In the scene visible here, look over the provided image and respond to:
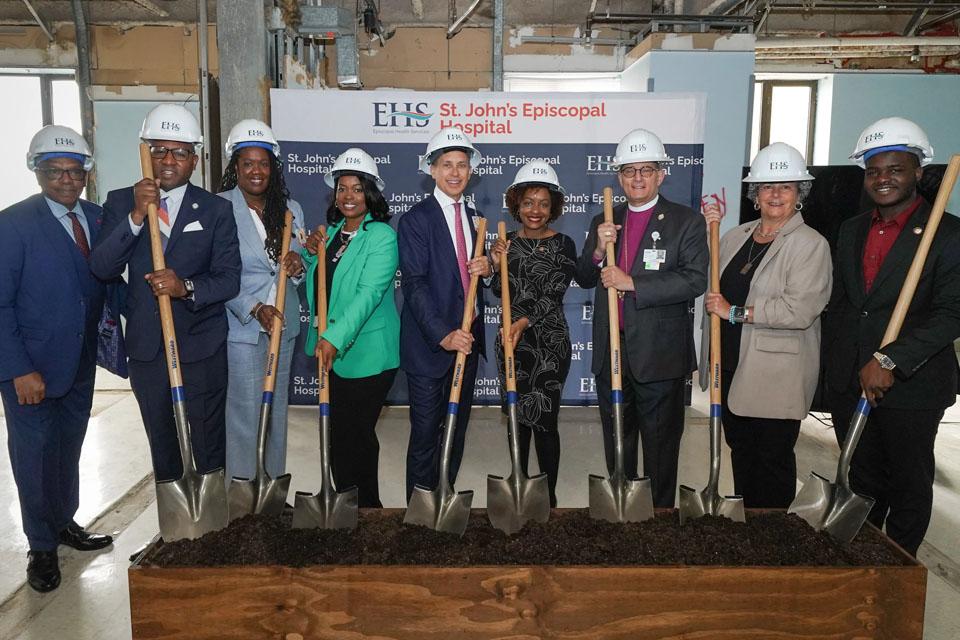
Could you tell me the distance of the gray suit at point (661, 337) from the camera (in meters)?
2.66

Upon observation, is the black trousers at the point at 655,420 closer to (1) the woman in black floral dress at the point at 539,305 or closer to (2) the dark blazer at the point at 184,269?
(1) the woman in black floral dress at the point at 539,305

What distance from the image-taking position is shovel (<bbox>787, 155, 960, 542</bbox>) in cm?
226

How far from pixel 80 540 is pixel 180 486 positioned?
114 cm

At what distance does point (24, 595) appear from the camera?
267 cm

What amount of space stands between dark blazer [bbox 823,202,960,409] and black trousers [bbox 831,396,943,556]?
0.06 meters

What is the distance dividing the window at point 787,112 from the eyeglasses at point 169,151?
731 centimetres

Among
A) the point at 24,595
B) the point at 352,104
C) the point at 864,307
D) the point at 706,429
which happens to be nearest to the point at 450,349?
the point at 864,307

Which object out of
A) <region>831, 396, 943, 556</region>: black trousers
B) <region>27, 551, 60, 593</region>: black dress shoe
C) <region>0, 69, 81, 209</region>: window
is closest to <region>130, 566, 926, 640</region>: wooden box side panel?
<region>831, 396, 943, 556</region>: black trousers

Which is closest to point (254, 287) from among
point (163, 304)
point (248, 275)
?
point (248, 275)

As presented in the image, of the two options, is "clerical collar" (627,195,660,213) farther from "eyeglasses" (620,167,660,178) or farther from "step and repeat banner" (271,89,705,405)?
"step and repeat banner" (271,89,705,405)

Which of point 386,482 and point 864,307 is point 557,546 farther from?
point 386,482

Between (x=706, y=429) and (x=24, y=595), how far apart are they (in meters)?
3.98

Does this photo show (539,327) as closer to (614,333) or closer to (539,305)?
(539,305)

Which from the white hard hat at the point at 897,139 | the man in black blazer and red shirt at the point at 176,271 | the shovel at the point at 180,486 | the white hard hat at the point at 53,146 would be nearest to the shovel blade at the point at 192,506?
the shovel at the point at 180,486
